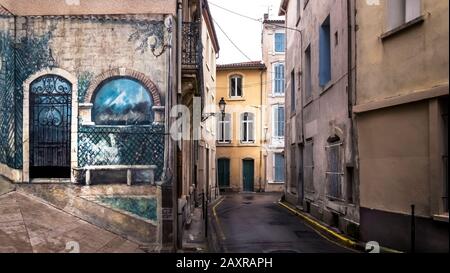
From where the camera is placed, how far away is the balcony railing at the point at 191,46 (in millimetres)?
10859

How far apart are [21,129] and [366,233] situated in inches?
278

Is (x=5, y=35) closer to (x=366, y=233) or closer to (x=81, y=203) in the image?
(x=81, y=203)

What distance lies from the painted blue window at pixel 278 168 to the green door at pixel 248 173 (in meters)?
1.54

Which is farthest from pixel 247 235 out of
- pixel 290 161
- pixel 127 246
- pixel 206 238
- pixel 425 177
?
pixel 290 161

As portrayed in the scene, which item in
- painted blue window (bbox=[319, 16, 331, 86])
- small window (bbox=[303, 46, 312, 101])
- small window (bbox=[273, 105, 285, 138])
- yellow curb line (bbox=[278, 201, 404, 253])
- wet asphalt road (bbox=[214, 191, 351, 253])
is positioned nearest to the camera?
yellow curb line (bbox=[278, 201, 404, 253])

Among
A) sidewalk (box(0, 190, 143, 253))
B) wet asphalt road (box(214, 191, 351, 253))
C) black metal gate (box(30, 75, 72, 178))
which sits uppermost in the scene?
black metal gate (box(30, 75, 72, 178))

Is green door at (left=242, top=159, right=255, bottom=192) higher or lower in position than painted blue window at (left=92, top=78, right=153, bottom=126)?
lower

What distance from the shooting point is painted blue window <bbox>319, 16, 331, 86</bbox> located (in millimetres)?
14820

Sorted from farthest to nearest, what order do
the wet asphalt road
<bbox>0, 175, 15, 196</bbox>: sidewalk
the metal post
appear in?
the wet asphalt road
<bbox>0, 175, 15, 196</bbox>: sidewalk
the metal post

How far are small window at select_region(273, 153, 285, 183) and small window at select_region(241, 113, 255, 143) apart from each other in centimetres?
196

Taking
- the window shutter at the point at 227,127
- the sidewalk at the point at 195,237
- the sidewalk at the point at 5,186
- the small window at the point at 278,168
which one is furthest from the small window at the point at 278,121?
the sidewalk at the point at 5,186

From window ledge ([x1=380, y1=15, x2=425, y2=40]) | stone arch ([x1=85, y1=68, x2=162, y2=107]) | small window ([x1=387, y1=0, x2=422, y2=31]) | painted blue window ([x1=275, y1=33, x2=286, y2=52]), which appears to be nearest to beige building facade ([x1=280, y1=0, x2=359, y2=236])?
small window ([x1=387, y1=0, x2=422, y2=31])

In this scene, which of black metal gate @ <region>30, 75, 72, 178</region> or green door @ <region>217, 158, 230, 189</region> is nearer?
black metal gate @ <region>30, 75, 72, 178</region>

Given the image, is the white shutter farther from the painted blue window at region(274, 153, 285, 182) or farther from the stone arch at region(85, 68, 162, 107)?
the painted blue window at region(274, 153, 285, 182)
